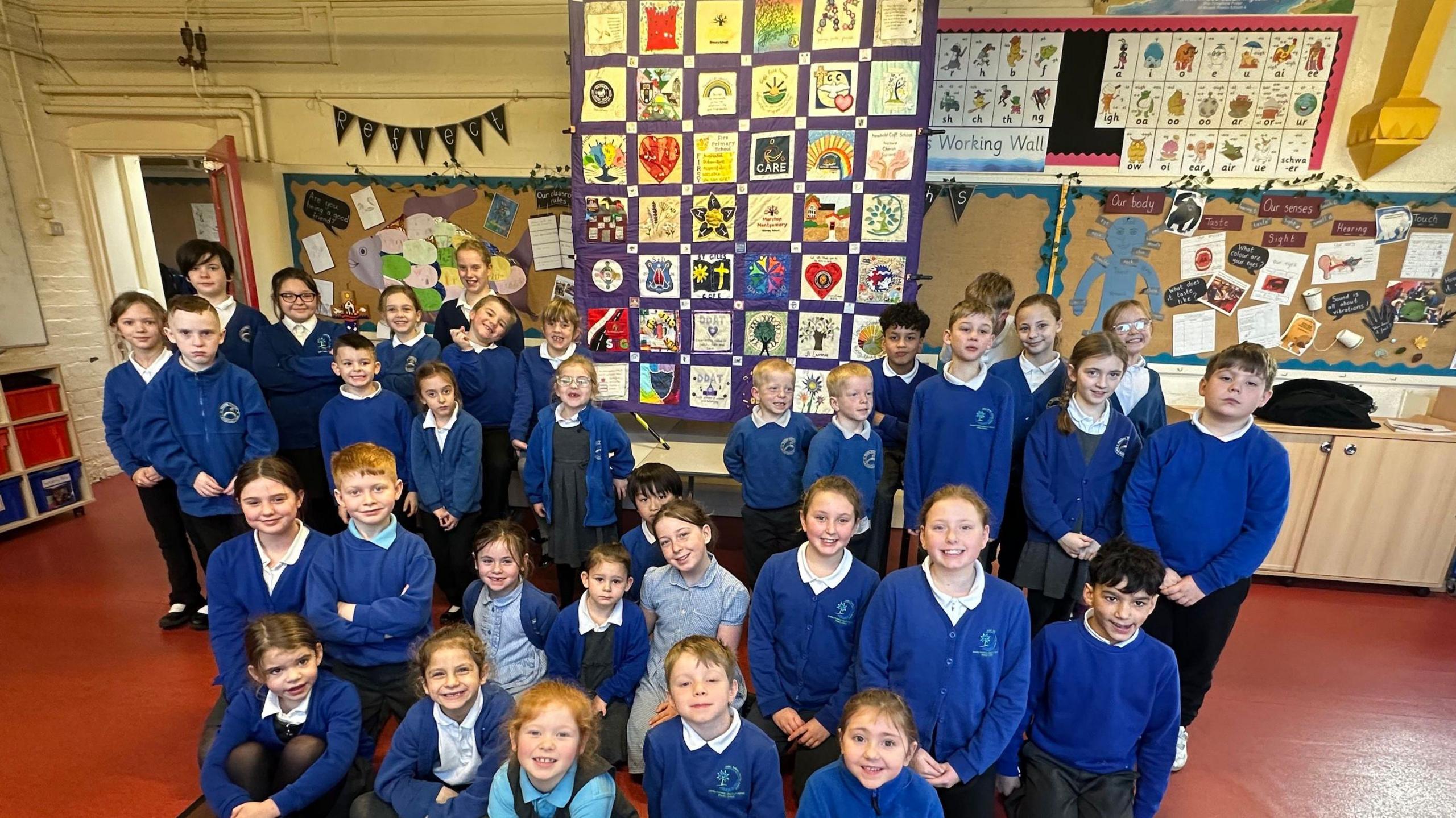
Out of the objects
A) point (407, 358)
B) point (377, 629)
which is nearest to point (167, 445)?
point (407, 358)

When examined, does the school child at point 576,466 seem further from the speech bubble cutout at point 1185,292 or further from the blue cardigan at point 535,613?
the speech bubble cutout at point 1185,292

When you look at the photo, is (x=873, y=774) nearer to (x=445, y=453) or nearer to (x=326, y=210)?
(x=445, y=453)

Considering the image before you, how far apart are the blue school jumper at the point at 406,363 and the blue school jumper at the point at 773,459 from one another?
4.91ft

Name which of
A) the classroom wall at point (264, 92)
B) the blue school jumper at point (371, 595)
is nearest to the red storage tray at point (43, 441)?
the classroom wall at point (264, 92)

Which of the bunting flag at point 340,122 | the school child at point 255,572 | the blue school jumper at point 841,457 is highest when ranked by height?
the bunting flag at point 340,122

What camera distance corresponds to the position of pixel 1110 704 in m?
1.67

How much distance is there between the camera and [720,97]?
3.34m

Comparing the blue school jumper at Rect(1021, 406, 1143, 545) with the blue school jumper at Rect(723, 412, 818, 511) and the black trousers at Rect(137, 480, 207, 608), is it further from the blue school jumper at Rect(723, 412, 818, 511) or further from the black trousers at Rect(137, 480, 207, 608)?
the black trousers at Rect(137, 480, 207, 608)

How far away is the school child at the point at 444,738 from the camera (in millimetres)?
1614

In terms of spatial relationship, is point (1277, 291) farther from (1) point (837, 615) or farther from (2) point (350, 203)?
(2) point (350, 203)

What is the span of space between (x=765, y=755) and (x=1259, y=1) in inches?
167

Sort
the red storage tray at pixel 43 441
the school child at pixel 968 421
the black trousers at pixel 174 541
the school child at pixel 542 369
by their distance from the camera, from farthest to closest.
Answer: the red storage tray at pixel 43 441 → the school child at pixel 542 369 → the black trousers at pixel 174 541 → the school child at pixel 968 421

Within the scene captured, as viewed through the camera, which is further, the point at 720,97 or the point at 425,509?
the point at 720,97

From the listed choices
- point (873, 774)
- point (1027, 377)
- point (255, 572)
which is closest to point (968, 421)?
point (1027, 377)
